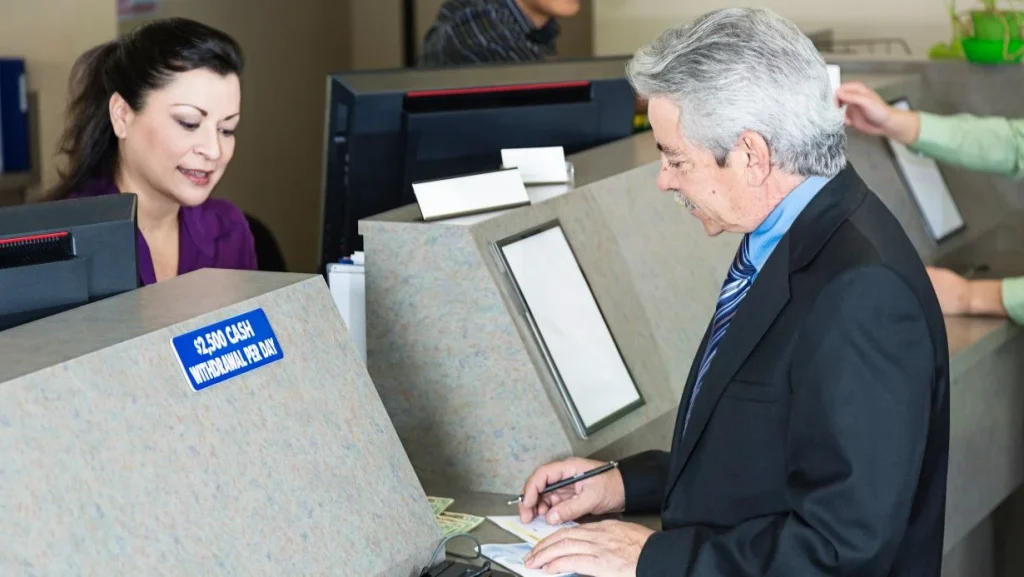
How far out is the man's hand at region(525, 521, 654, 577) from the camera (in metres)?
1.49

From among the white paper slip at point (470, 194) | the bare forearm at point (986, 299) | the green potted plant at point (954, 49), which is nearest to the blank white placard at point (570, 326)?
the white paper slip at point (470, 194)

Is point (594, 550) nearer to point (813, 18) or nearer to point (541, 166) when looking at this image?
point (541, 166)

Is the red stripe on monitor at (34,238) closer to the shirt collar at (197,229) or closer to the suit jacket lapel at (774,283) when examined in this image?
the suit jacket lapel at (774,283)

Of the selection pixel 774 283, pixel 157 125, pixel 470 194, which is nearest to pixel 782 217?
pixel 774 283

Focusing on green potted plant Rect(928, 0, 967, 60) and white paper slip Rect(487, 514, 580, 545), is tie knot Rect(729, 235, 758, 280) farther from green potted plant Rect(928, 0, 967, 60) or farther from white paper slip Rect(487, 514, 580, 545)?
green potted plant Rect(928, 0, 967, 60)

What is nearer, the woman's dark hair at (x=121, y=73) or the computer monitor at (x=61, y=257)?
the computer monitor at (x=61, y=257)

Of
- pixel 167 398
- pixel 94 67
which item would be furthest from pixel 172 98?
pixel 167 398

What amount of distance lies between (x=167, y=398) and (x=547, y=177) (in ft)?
3.21

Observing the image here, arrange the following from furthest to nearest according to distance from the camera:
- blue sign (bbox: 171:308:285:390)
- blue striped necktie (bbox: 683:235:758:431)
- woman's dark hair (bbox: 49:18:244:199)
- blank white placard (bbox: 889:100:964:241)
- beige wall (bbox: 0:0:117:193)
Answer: beige wall (bbox: 0:0:117:193)
blank white placard (bbox: 889:100:964:241)
woman's dark hair (bbox: 49:18:244:199)
blue striped necktie (bbox: 683:235:758:431)
blue sign (bbox: 171:308:285:390)

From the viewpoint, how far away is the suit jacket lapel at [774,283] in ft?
4.74

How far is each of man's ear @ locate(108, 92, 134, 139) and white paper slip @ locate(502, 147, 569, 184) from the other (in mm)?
691

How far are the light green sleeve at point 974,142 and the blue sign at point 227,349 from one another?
1838 mm

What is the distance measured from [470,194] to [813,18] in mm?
2694

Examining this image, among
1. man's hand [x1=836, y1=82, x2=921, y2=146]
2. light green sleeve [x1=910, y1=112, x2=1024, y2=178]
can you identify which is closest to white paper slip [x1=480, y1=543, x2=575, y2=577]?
man's hand [x1=836, y1=82, x2=921, y2=146]
